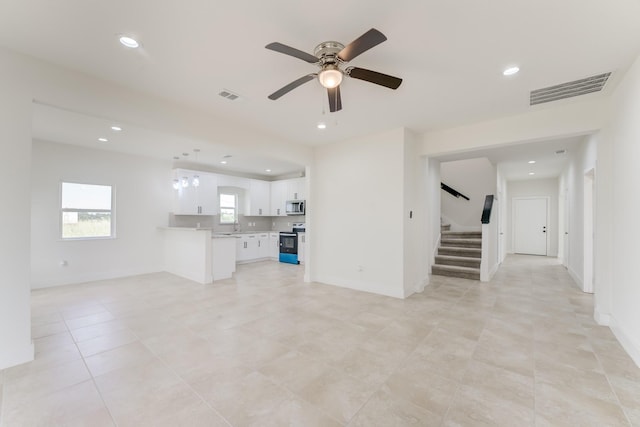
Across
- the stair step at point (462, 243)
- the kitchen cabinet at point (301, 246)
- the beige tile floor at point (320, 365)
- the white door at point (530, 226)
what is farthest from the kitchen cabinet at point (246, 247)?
the white door at point (530, 226)

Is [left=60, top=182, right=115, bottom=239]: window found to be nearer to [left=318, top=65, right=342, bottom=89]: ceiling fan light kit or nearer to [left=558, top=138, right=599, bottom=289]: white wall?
[left=318, top=65, right=342, bottom=89]: ceiling fan light kit

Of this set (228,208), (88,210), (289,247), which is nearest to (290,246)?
(289,247)

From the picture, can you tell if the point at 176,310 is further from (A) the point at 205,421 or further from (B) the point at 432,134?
(B) the point at 432,134

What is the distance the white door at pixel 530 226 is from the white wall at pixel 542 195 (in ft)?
0.40

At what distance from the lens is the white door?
9.47 metres

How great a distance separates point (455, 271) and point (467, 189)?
3206 mm

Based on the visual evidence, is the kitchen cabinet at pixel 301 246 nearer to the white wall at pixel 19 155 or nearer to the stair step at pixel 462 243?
the stair step at pixel 462 243

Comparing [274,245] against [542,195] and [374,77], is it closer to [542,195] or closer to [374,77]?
[374,77]

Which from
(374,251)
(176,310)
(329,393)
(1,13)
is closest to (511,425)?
(329,393)

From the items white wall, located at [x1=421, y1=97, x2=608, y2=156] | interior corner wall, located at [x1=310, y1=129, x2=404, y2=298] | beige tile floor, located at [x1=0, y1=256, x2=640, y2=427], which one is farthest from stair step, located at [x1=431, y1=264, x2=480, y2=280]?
white wall, located at [x1=421, y1=97, x2=608, y2=156]

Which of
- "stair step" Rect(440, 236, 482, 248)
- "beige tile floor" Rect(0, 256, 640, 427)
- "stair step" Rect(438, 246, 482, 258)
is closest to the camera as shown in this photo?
"beige tile floor" Rect(0, 256, 640, 427)

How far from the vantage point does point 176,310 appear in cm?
387

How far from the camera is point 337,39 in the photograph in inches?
87.6

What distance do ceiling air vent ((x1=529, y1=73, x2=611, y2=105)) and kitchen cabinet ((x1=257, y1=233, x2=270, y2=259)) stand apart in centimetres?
693
